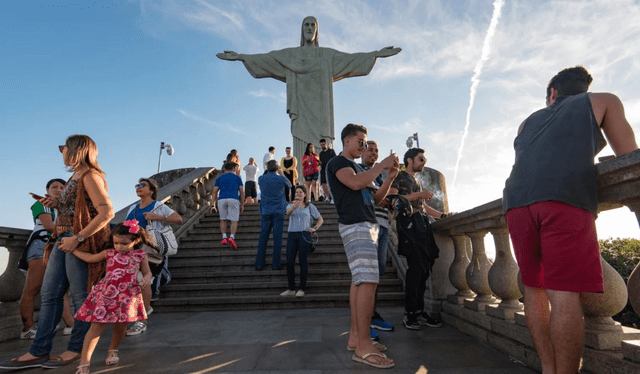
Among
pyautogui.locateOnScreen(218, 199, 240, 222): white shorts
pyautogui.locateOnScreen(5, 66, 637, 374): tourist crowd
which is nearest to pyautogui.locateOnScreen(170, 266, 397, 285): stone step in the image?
pyautogui.locateOnScreen(5, 66, 637, 374): tourist crowd

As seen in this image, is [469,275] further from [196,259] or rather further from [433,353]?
[196,259]

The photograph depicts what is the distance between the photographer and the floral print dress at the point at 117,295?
2657mm

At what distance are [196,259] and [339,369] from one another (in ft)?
16.1

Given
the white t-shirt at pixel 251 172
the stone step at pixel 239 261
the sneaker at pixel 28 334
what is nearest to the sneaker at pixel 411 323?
the stone step at pixel 239 261

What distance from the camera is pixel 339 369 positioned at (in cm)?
250

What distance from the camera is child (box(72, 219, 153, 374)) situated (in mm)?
2637

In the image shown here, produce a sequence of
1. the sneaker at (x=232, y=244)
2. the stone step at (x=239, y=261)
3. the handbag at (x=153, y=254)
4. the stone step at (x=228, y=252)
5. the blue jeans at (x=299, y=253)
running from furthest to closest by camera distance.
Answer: the sneaker at (x=232, y=244) < the stone step at (x=228, y=252) < the stone step at (x=239, y=261) < the blue jeans at (x=299, y=253) < the handbag at (x=153, y=254)

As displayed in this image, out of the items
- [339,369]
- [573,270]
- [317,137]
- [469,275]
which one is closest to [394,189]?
[469,275]

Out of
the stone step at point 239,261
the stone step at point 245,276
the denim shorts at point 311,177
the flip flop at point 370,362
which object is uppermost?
the denim shorts at point 311,177

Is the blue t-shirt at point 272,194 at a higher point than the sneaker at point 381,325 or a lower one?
higher

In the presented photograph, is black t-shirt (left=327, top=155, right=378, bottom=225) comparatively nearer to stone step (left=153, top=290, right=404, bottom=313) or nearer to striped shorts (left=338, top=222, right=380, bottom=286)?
striped shorts (left=338, top=222, right=380, bottom=286)

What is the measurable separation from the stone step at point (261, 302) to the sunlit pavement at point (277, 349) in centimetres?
90

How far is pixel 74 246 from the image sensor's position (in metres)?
2.74

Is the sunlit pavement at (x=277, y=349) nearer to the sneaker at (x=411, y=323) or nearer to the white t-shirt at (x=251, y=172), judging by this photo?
the sneaker at (x=411, y=323)
